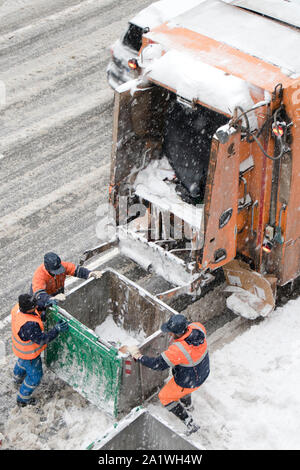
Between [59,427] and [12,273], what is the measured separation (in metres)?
2.35

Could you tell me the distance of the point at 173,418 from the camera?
278 inches

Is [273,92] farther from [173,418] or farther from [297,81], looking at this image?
[173,418]

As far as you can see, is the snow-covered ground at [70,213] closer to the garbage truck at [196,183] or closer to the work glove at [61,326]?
the garbage truck at [196,183]

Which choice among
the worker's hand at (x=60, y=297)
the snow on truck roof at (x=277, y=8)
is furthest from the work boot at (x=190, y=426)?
the snow on truck roof at (x=277, y=8)

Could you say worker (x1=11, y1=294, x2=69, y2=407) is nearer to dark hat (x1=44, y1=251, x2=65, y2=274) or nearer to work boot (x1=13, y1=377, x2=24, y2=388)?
work boot (x1=13, y1=377, x2=24, y2=388)

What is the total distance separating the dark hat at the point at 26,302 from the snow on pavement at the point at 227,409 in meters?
0.97

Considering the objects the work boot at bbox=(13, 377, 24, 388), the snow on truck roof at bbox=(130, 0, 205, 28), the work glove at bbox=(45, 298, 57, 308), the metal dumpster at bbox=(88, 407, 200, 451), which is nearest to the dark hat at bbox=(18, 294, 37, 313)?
the work glove at bbox=(45, 298, 57, 308)

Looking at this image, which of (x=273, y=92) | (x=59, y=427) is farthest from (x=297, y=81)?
(x=59, y=427)

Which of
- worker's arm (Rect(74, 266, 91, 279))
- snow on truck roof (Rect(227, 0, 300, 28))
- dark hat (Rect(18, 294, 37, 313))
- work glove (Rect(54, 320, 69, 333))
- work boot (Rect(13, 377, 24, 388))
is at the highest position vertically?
snow on truck roof (Rect(227, 0, 300, 28))

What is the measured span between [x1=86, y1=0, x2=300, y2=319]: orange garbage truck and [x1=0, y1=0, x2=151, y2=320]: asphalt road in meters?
1.39

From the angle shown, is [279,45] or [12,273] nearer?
[279,45]

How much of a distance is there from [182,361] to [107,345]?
664 mm

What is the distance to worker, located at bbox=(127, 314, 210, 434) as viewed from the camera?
6590 mm

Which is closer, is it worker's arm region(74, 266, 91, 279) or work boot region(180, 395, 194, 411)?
work boot region(180, 395, 194, 411)
